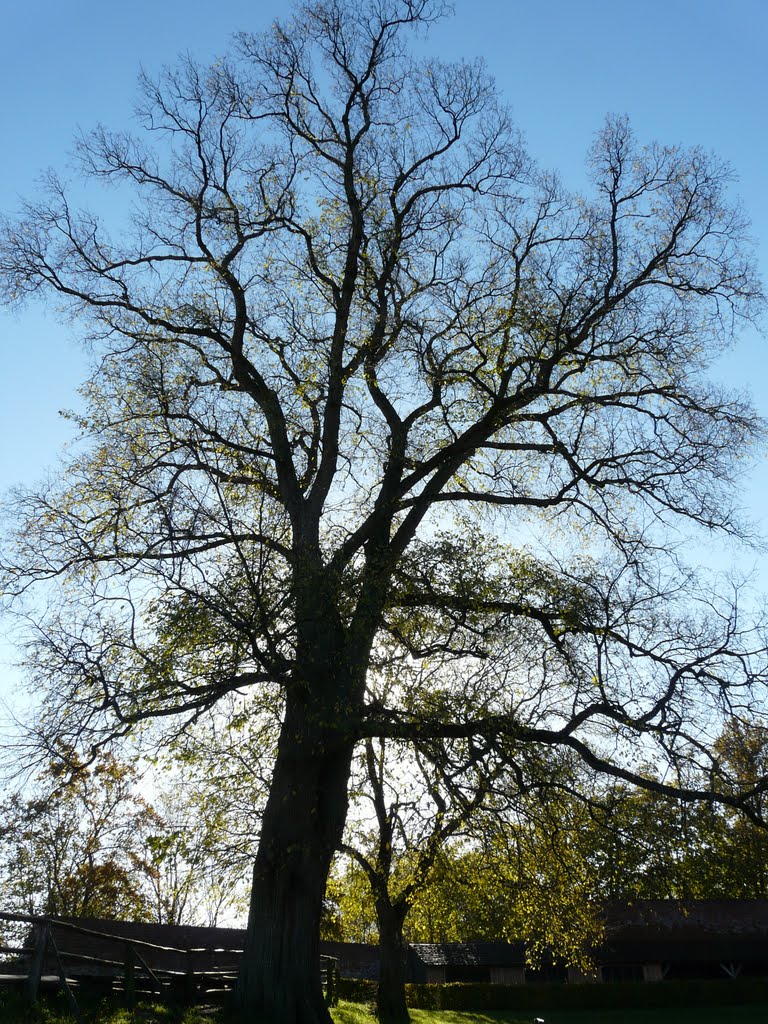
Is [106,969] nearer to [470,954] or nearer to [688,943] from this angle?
[688,943]

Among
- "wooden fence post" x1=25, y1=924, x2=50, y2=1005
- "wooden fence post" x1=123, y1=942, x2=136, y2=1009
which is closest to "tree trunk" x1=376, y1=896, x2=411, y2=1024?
"wooden fence post" x1=123, y1=942, x2=136, y2=1009

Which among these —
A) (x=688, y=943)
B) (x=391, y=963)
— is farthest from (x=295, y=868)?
(x=688, y=943)

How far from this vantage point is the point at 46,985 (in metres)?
10.7

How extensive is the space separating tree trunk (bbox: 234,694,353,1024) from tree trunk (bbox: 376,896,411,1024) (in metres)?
10.9

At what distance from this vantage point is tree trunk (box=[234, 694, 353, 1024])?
11172 millimetres

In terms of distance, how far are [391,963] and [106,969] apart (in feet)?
28.8

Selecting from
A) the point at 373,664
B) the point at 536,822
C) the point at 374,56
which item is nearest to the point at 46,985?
the point at 373,664

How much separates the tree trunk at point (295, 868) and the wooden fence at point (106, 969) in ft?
5.27

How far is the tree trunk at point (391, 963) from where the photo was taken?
21156mm

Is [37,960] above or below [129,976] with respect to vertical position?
above

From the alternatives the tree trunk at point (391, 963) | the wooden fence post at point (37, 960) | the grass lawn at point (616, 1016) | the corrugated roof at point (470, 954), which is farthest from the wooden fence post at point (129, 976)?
the corrugated roof at point (470, 954)

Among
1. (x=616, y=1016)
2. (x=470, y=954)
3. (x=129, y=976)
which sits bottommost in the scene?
(x=616, y=1016)

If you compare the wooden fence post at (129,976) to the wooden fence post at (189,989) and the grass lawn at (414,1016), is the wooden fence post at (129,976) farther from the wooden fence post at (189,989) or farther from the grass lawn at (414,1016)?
the wooden fence post at (189,989)

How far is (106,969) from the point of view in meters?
16.4
